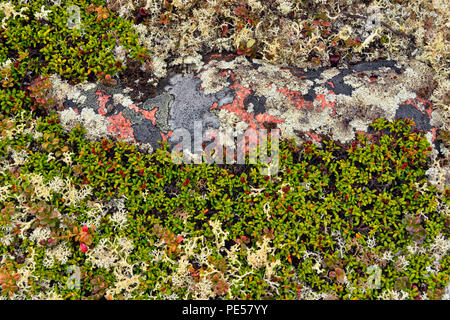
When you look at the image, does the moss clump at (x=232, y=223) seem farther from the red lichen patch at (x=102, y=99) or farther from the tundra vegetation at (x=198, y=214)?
the red lichen patch at (x=102, y=99)

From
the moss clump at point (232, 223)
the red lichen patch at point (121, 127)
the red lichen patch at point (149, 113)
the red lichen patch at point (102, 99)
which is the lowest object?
the moss clump at point (232, 223)

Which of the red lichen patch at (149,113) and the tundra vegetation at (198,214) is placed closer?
the tundra vegetation at (198,214)

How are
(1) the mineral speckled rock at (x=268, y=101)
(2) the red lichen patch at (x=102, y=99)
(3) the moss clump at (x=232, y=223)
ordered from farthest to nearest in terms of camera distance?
(2) the red lichen patch at (x=102, y=99)
(1) the mineral speckled rock at (x=268, y=101)
(3) the moss clump at (x=232, y=223)

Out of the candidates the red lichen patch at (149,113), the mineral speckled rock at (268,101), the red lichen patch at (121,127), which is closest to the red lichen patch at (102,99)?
the mineral speckled rock at (268,101)

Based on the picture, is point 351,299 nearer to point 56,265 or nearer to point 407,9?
point 56,265

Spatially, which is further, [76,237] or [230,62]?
[230,62]

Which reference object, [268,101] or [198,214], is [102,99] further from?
[268,101]

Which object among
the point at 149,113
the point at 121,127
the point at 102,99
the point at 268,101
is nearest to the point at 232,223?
the point at 268,101

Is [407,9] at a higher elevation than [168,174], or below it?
higher
